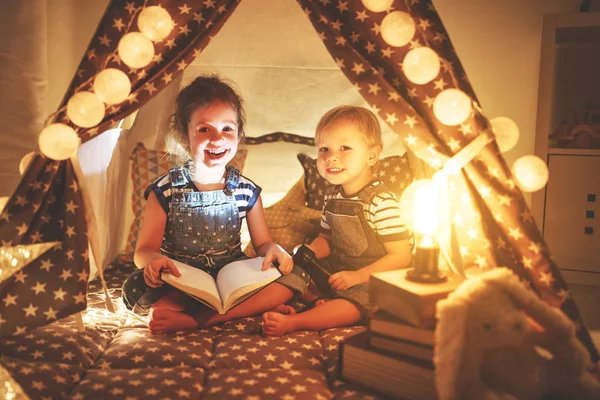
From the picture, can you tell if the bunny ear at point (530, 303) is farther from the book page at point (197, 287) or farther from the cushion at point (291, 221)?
the cushion at point (291, 221)

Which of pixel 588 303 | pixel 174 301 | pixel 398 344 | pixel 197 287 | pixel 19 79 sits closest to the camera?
pixel 398 344

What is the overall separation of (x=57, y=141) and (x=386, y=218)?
0.93 metres

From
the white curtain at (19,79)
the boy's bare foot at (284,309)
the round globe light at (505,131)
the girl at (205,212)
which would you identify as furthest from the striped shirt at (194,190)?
the round globe light at (505,131)

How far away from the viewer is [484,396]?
992mm

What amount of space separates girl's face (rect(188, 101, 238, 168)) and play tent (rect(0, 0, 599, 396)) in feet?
0.87

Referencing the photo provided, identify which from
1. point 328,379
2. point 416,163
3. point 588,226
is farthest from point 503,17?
point 328,379

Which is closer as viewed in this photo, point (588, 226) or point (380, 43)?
point (380, 43)

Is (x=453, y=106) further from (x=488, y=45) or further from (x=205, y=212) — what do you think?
(x=488, y=45)

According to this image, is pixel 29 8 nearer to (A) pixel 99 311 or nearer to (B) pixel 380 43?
(A) pixel 99 311

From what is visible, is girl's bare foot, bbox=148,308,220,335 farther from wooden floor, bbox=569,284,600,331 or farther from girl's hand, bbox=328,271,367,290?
wooden floor, bbox=569,284,600,331

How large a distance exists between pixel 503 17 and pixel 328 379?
1636mm

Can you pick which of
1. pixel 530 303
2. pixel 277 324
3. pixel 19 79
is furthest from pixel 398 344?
pixel 19 79

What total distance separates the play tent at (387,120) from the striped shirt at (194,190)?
0.30 meters

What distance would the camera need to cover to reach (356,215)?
1.69m
